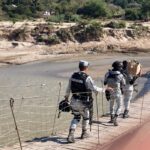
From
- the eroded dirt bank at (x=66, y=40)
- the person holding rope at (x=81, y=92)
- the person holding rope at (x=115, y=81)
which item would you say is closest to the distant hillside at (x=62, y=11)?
the eroded dirt bank at (x=66, y=40)

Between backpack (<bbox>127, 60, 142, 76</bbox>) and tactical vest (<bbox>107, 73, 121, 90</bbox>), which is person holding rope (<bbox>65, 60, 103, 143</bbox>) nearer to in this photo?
tactical vest (<bbox>107, 73, 121, 90</bbox>)

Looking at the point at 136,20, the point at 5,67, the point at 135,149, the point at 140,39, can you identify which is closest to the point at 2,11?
the point at 136,20

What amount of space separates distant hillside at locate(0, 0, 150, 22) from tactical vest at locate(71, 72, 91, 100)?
3985 cm

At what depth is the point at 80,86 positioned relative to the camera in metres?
9.34

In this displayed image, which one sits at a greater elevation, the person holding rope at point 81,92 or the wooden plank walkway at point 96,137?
the person holding rope at point 81,92

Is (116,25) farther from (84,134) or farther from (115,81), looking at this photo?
(84,134)

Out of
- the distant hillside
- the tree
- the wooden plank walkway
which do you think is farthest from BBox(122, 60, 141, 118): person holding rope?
the tree

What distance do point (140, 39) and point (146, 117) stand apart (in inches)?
1241

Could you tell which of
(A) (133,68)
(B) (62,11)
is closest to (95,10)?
(B) (62,11)

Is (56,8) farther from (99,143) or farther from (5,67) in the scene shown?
(99,143)

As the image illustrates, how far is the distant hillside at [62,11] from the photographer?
53062mm

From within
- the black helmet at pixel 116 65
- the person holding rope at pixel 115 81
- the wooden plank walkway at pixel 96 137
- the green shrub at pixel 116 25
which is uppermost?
the black helmet at pixel 116 65

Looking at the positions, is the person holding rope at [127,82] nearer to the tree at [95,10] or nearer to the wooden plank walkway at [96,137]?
the wooden plank walkway at [96,137]

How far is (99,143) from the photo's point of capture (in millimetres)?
9609
